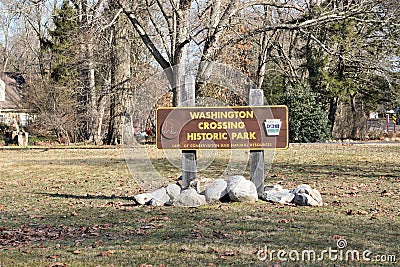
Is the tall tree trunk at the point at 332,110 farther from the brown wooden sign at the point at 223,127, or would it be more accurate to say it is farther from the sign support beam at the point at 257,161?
the brown wooden sign at the point at 223,127

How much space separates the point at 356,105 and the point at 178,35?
A: 73.4 ft

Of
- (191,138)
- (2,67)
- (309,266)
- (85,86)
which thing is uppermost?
(2,67)

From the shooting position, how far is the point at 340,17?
16.9m

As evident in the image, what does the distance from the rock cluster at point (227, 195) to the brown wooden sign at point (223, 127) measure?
778mm

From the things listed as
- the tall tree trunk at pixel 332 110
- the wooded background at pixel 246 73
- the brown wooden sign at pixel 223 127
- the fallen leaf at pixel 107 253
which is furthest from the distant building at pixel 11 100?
the fallen leaf at pixel 107 253

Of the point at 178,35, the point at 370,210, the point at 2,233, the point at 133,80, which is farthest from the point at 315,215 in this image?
the point at 133,80

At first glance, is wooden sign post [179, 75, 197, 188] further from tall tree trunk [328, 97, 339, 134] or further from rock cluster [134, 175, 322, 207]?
tall tree trunk [328, 97, 339, 134]

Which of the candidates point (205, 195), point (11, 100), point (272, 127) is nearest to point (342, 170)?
point (272, 127)

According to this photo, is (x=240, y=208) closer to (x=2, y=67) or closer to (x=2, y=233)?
(x=2, y=233)

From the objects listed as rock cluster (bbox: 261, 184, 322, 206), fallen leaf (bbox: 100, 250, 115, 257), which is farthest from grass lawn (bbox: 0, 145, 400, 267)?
rock cluster (bbox: 261, 184, 322, 206)

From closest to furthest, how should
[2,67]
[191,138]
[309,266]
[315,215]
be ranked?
1. [309,266]
2. [315,215]
3. [191,138]
4. [2,67]

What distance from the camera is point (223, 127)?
11.2 metres

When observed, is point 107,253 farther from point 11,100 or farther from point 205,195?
point 11,100

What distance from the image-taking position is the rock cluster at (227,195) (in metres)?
10.6
